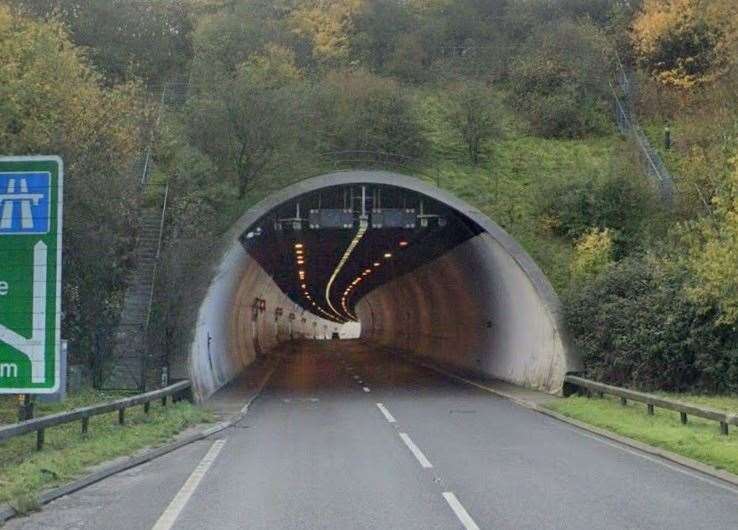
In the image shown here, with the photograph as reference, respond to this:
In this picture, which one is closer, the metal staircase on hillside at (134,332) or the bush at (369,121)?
the metal staircase on hillside at (134,332)

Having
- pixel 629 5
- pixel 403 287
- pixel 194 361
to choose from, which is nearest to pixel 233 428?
pixel 194 361

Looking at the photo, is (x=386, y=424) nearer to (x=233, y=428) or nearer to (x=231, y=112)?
(x=233, y=428)

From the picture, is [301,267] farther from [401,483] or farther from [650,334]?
[401,483]

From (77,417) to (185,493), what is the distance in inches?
171

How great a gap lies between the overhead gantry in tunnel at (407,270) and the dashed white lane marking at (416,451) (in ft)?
30.0

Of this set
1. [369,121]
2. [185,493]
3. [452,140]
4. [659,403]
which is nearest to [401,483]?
[185,493]

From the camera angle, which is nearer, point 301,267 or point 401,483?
point 401,483

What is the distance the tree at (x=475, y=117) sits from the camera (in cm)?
4162

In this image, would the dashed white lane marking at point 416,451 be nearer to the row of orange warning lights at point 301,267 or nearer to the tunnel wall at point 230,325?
the tunnel wall at point 230,325

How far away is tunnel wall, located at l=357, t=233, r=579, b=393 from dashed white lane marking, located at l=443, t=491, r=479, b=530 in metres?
16.4

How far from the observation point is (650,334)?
1010 inches

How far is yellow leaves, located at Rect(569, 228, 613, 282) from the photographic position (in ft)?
98.7

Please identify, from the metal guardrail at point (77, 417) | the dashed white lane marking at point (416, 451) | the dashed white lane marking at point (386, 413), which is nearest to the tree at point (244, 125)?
the dashed white lane marking at point (386, 413)

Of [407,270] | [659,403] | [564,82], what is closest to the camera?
[659,403]
